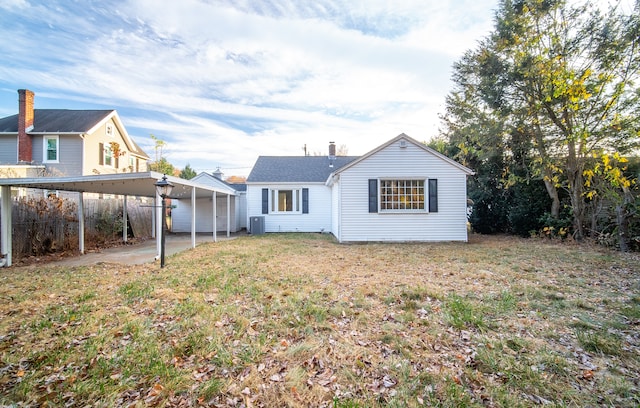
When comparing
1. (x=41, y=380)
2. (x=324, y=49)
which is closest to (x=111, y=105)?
(x=324, y=49)

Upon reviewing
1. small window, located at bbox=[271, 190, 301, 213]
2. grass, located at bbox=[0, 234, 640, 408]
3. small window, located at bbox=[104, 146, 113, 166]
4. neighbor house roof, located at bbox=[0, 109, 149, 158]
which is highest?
neighbor house roof, located at bbox=[0, 109, 149, 158]

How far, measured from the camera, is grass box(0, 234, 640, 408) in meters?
2.53

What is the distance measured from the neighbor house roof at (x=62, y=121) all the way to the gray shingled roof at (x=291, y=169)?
35.6 feet

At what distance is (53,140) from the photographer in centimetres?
1728

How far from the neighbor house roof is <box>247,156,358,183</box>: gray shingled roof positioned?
10841 millimetres

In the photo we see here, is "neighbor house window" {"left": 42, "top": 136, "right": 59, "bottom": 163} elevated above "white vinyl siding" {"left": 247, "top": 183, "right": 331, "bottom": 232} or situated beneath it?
elevated above

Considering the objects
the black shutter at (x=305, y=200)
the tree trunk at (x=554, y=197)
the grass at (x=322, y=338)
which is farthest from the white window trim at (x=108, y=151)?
the tree trunk at (x=554, y=197)

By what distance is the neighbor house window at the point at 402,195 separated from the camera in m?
11.9

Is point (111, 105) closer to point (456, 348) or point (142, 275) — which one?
point (142, 275)

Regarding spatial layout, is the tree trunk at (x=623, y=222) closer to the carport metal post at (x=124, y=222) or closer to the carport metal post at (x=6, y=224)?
the carport metal post at (x=6, y=224)

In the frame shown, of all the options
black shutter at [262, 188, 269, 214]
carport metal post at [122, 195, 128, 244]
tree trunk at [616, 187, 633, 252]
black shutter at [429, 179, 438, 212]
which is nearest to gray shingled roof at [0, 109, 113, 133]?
carport metal post at [122, 195, 128, 244]

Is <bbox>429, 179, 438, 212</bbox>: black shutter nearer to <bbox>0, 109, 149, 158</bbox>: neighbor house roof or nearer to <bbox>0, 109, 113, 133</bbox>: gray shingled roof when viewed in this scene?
<bbox>0, 109, 149, 158</bbox>: neighbor house roof

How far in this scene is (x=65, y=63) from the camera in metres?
11.6

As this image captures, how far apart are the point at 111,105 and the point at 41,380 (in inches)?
900
